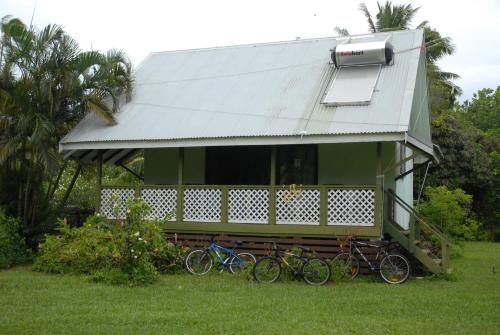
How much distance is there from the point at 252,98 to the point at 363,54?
2930 mm

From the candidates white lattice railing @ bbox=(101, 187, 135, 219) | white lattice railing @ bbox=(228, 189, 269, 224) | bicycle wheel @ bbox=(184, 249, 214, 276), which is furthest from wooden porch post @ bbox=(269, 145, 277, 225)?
Result: white lattice railing @ bbox=(101, 187, 135, 219)

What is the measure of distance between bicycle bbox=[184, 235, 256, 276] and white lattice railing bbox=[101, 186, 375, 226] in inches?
37.1

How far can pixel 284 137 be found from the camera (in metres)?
12.6

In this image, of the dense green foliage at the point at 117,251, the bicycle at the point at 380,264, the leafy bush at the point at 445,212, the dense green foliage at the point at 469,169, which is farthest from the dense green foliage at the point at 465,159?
the dense green foliage at the point at 117,251

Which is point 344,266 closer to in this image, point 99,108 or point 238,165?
point 238,165

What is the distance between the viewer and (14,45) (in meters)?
14.3

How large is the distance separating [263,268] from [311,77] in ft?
17.6

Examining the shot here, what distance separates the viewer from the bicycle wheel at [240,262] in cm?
1259

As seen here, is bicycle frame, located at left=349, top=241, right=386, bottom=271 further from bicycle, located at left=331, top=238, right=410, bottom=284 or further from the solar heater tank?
the solar heater tank

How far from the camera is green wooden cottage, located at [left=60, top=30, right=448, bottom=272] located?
1266cm

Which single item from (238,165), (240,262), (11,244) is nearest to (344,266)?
(240,262)

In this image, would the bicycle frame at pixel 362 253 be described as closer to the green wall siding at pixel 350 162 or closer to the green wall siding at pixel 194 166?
the green wall siding at pixel 350 162

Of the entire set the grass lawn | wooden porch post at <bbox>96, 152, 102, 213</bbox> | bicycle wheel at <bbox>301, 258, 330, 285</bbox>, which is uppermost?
wooden porch post at <bbox>96, 152, 102, 213</bbox>

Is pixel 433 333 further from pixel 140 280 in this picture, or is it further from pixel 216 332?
pixel 140 280
